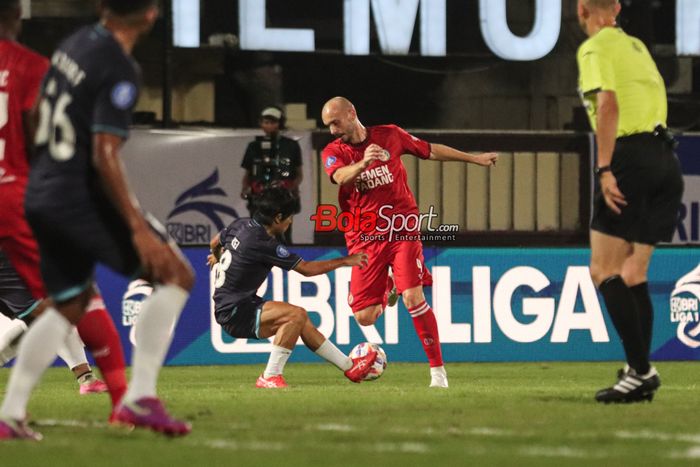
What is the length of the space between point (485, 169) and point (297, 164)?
2.17 metres

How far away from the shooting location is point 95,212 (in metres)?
6.23

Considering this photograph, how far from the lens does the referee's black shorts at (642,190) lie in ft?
26.2

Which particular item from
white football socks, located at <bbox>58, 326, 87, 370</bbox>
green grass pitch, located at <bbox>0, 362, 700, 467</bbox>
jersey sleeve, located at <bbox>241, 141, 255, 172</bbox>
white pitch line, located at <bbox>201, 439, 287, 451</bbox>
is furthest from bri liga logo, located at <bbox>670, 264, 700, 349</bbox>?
white pitch line, located at <bbox>201, 439, 287, 451</bbox>

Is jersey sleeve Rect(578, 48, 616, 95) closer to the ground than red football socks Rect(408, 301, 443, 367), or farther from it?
farther from it

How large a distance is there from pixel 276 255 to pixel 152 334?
4.39 meters

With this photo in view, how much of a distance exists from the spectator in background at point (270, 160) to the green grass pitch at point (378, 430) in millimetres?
5585

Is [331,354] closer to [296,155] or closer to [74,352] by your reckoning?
[74,352]

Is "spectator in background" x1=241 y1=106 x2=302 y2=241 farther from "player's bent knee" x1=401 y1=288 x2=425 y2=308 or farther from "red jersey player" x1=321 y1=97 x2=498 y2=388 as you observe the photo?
"player's bent knee" x1=401 y1=288 x2=425 y2=308

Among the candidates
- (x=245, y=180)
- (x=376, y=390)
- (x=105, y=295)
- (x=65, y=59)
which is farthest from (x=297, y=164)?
(x=65, y=59)

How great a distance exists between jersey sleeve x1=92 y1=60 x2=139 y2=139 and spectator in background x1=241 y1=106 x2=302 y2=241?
30.7 ft

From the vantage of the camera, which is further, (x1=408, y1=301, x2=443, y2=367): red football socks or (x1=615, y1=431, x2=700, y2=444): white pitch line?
(x1=408, y1=301, x2=443, y2=367): red football socks

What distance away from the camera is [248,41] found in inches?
646

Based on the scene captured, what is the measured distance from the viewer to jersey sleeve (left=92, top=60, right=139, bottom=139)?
20.0 feet

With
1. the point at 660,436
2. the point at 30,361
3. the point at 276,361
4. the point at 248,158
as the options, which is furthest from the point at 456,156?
the point at 30,361
